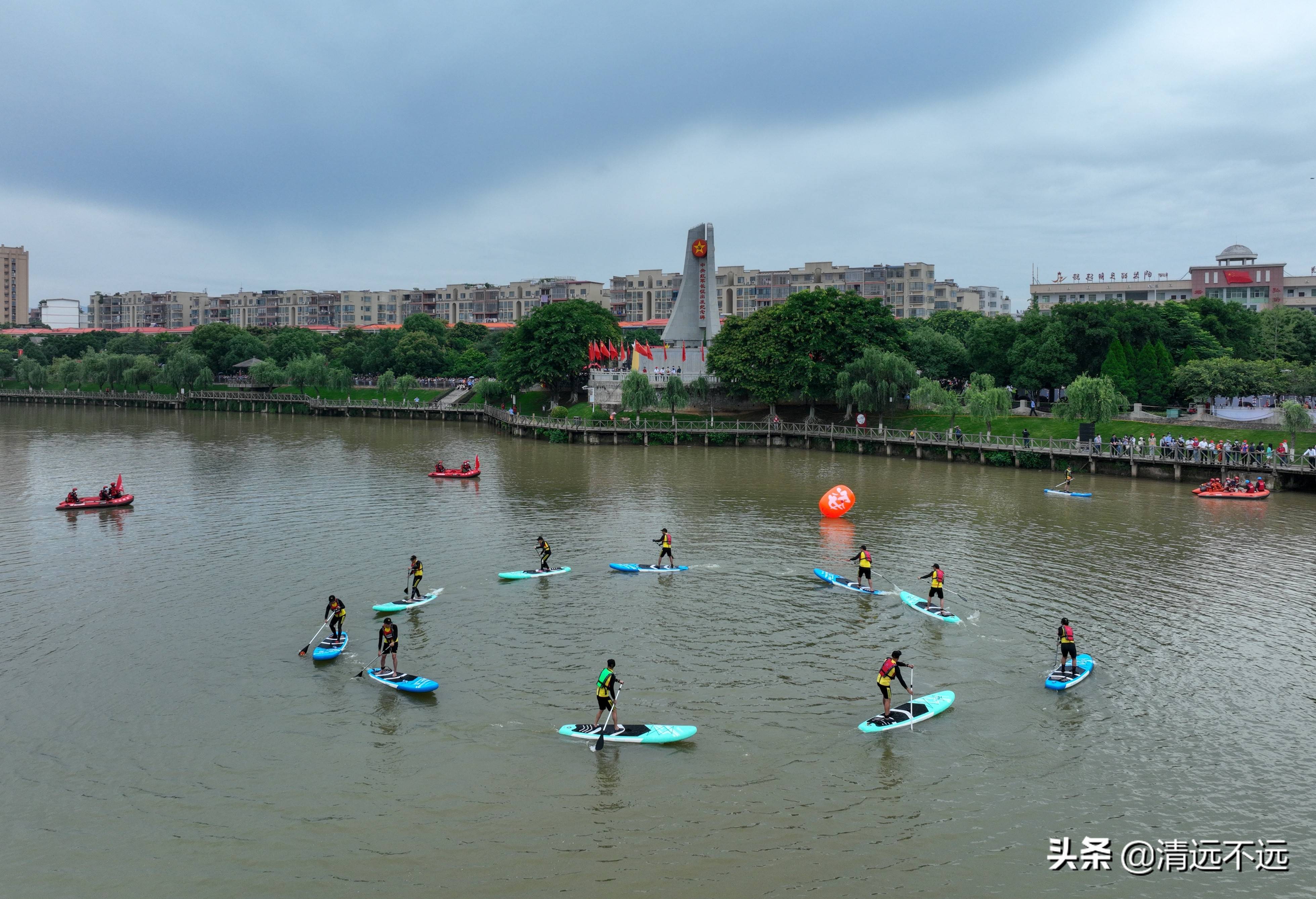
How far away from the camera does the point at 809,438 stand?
85.2 metres

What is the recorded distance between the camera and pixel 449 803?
17594mm

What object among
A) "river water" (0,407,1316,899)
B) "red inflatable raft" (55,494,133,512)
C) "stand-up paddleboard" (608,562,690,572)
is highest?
"red inflatable raft" (55,494,133,512)

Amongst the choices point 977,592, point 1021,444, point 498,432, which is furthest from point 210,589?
point 498,432

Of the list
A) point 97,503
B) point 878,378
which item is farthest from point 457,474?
point 878,378

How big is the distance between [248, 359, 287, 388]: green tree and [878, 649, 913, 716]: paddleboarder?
139676mm

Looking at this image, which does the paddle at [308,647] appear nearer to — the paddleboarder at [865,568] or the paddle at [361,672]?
the paddle at [361,672]

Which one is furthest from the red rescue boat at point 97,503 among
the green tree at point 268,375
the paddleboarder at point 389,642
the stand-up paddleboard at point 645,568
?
the green tree at point 268,375

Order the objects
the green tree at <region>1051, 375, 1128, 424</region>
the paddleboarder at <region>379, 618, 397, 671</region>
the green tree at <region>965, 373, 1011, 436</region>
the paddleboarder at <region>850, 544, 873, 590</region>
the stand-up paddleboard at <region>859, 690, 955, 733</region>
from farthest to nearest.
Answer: the green tree at <region>965, 373, 1011, 436</region> < the green tree at <region>1051, 375, 1128, 424</region> < the paddleboarder at <region>850, 544, 873, 590</region> < the paddleboarder at <region>379, 618, 397, 671</region> < the stand-up paddleboard at <region>859, 690, 955, 733</region>

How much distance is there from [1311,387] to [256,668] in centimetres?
8161

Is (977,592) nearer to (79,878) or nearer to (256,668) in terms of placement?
(256,668)

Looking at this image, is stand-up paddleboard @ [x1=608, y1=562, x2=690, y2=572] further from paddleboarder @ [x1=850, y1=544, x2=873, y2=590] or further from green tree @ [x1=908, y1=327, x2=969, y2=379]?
green tree @ [x1=908, y1=327, x2=969, y2=379]

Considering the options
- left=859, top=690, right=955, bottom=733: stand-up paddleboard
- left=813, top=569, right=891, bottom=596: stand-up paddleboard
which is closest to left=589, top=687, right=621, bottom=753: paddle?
left=859, top=690, right=955, bottom=733: stand-up paddleboard

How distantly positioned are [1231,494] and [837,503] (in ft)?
83.7

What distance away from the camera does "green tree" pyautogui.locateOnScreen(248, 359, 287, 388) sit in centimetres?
14488
